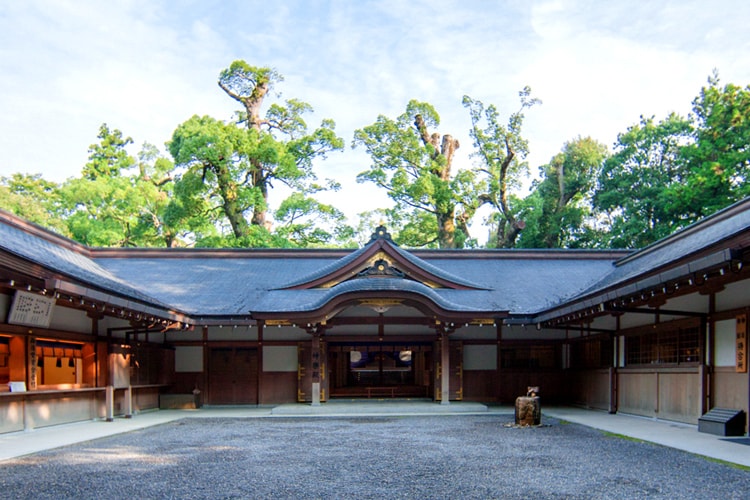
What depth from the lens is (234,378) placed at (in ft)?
57.5

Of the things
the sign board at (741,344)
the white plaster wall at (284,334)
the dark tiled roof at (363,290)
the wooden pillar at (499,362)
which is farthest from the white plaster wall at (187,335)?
the sign board at (741,344)

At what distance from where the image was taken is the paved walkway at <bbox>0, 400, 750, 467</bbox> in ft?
29.7

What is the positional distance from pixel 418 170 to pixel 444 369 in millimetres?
18147

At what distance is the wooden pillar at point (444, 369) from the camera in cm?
1631

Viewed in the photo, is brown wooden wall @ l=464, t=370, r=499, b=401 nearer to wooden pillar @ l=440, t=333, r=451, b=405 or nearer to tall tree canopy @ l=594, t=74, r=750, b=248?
wooden pillar @ l=440, t=333, r=451, b=405

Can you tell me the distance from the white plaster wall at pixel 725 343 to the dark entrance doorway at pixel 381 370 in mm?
8118

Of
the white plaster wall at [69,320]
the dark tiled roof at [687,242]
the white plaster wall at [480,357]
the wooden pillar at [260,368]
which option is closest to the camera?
the dark tiled roof at [687,242]

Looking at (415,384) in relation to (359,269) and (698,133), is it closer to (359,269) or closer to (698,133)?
(359,269)

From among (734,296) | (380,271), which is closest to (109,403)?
(380,271)

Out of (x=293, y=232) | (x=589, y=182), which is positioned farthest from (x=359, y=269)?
(x=589, y=182)

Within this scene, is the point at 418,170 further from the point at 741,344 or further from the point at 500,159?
the point at 741,344

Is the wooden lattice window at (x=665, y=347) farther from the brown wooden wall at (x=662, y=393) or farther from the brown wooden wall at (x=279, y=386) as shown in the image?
the brown wooden wall at (x=279, y=386)

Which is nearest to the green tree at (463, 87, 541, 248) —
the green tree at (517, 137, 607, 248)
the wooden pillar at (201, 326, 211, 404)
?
the green tree at (517, 137, 607, 248)

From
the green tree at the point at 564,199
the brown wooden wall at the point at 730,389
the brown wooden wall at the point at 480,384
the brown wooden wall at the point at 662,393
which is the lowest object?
the brown wooden wall at the point at 480,384
